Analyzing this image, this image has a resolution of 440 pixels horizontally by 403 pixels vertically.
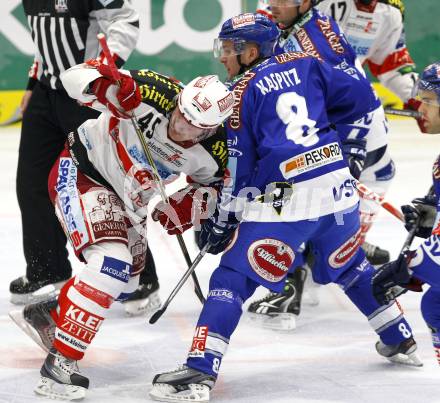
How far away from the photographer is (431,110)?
3.02 metres

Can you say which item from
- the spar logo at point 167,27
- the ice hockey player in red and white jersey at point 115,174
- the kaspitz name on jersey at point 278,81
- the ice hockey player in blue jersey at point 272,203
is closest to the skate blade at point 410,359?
the ice hockey player in blue jersey at point 272,203

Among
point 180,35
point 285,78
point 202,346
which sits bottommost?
point 180,35

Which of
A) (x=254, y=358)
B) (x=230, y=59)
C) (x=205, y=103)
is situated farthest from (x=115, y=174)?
(x=254, y=358)

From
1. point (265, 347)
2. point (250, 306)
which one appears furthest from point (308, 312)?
point (265, 347)

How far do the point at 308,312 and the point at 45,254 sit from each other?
1041 mm

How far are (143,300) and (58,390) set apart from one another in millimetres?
1042

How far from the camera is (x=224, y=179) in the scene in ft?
10.5

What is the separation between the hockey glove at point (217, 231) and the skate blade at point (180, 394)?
0.47 meters

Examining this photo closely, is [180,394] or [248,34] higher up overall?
[248,34]

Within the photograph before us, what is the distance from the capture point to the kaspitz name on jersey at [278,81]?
3127 millimetres

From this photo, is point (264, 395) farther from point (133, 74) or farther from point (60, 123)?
point (60, 123)

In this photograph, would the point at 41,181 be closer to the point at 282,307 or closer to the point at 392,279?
the point at 282,307

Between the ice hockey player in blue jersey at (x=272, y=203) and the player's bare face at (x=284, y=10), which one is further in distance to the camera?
the player's bare face at (x=284, y=10)

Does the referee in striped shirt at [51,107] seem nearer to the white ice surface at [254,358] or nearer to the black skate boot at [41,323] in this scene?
the white ice surface at [254,358]
